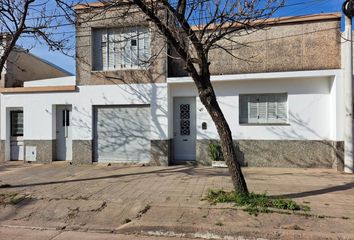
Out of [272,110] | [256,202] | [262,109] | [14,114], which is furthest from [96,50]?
[256,202]

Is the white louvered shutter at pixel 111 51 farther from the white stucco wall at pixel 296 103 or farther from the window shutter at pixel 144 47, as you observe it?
the white stucco wall at pixel 296 103

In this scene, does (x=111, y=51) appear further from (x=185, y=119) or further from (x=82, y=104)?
(x=185, y=119)

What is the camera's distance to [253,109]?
10.4 meters

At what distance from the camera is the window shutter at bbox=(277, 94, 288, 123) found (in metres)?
10.2

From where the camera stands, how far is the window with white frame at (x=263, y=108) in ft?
33.4

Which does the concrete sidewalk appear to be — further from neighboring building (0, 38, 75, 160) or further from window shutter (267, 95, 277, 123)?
neighboring building (0, 38, 75, 160)

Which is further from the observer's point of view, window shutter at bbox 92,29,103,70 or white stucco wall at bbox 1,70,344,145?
window shutter at bbox 92,29,103,70

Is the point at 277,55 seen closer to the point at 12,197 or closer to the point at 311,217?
the point at 311,217

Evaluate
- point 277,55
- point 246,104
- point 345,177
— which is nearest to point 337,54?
point 277,55

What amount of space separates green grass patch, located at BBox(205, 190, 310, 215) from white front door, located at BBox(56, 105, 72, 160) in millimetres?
7376

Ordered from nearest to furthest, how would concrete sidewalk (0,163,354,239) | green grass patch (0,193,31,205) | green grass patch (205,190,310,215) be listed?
concrete sidewalk (0,163,354,239), green grass patch (205,190,310,215), green grass patch (0,193,31,205)

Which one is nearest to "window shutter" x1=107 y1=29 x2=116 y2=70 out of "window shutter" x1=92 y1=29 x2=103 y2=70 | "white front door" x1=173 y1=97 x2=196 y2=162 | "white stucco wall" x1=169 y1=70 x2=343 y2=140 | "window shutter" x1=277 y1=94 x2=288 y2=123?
"window shutter" x1=92 y1=29 x2=103 y2=70

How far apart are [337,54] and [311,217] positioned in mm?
6491

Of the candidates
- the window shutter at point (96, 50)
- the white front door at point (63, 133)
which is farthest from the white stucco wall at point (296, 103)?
the white front door at point (63, 133)
